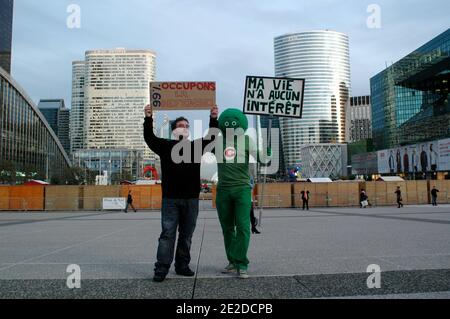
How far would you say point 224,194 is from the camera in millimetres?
4516

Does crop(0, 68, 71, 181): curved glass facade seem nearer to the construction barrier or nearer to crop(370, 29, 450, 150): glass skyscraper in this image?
the construction barrier

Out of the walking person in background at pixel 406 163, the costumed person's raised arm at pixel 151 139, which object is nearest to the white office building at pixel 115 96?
the costumed person's raised arm at pixel 151 139

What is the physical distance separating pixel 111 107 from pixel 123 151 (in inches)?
1706

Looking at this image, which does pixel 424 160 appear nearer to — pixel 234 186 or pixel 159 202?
pixel 159 202

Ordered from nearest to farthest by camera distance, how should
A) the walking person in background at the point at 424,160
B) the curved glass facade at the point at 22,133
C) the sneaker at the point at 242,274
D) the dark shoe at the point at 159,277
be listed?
the dark shoe at the point at 159,277 → the sneaker at the point at 242,274 → the walking person in background at the point at 424,160 → the curved glass facade at the point at 22,133

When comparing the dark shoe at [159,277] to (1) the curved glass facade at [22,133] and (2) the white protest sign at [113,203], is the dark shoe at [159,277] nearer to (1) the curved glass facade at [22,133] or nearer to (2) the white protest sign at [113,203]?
(2) the white protest sign at [113,203]

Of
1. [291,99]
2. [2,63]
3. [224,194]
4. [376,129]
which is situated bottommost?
[224,194]

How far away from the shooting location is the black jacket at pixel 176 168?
4340 millimetres

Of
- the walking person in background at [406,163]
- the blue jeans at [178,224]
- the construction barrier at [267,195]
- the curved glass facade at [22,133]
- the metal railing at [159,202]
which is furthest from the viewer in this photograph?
the walking person in background at [406,163]

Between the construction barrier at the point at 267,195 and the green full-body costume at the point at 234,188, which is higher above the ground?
the green full-body costume at the point at 234,188

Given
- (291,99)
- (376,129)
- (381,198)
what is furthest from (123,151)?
(291,99)

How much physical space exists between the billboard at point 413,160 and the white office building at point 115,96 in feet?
197

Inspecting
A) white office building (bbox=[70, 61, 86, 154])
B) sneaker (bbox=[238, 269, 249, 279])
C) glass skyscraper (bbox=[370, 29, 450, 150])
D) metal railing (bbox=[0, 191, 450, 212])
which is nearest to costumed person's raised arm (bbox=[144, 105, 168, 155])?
sneaker (bbox=[238, 269, 249, 279])
